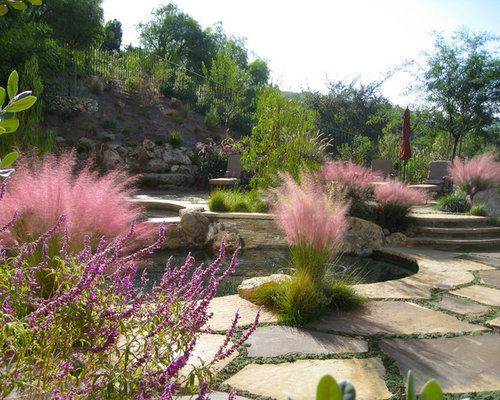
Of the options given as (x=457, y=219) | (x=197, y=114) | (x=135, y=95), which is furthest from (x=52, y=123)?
(x=457, y=219)

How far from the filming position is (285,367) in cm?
189

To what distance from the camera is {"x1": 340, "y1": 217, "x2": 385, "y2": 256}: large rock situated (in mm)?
5516

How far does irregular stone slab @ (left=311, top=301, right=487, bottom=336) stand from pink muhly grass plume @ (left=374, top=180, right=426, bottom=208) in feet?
11.2

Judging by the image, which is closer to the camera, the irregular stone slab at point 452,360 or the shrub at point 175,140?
the irregular stone slab at point 452,360

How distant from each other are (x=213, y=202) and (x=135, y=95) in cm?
1157

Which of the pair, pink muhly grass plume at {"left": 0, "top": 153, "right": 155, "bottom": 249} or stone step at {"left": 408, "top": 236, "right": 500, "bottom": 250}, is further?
stone step at {"left": 408, "top": 236, "right": 500, "bottom": 250}

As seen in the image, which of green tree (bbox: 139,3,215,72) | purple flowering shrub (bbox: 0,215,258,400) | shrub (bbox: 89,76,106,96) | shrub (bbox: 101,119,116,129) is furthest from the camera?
green tree (bbox: 139,3,215,72)

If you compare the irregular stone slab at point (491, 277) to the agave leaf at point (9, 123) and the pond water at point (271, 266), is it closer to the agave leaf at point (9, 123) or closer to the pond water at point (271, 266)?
the pond water at point (271, 266)

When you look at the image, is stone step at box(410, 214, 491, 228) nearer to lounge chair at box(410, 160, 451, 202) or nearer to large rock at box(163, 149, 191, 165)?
lounge chair at box(410, 160, 451, 202)

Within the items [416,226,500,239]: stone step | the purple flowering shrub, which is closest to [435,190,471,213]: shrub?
[416,226,500,239]: stone step

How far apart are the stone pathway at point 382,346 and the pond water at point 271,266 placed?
0.96 m

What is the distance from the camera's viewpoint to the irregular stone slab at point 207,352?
189 centimetres

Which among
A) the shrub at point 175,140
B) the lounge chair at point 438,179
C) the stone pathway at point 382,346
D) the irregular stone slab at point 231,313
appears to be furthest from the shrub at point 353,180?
the shrub at point 175,140

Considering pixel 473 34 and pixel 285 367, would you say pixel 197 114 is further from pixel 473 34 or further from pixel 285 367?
pixel 285 367
